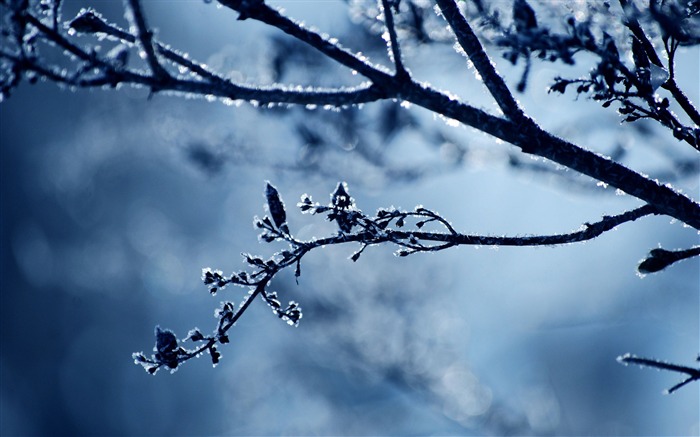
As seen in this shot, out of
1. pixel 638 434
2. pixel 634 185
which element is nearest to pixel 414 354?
pixel 638 434

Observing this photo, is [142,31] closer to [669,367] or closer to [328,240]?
[328,240]

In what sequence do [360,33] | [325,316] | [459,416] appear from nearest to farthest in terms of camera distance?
[360,33] < [459,416] < [325,316]

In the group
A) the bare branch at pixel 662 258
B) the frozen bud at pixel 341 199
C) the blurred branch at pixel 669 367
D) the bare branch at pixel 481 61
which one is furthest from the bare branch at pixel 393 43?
the blurred branch at pixel 669 367

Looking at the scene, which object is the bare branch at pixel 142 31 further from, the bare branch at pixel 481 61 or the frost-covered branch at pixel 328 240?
the bare branch at pixel 481 61

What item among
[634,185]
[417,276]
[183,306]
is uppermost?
[183,306]

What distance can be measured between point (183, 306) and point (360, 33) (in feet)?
37.7

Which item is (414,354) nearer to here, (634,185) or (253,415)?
(253,415)

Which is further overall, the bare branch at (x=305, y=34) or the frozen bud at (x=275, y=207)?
the frozen bud at (x=275, y=207)

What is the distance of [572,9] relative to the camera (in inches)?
75.7

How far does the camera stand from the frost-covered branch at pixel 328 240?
148cm

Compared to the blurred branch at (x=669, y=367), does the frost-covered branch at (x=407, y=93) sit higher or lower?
higher

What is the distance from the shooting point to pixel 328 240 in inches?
60.8

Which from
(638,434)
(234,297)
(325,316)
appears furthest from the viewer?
(234,297)

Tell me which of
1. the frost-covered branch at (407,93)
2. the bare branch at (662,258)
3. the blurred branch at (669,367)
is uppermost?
the frost-covered branch at (407,93)
